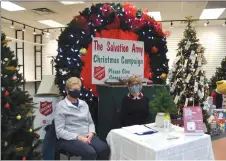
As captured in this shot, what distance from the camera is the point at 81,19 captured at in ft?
12.0

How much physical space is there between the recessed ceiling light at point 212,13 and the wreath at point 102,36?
3.44 metres

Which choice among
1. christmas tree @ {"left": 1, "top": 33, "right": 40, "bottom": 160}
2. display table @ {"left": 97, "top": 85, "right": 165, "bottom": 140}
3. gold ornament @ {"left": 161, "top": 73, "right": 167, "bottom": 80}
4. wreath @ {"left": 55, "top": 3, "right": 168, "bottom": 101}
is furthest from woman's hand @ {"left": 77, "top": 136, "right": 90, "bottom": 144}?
gold ornament @ {"left": 161, "top": 73, "right": 167, "bottom": 80}

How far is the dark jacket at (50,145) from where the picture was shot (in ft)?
8.13

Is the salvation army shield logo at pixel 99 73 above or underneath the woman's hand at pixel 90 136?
above

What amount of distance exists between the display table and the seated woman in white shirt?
28.8 inches

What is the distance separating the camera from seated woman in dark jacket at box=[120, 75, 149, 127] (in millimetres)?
2830

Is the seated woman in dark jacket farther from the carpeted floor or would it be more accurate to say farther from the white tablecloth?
the carpeted floor

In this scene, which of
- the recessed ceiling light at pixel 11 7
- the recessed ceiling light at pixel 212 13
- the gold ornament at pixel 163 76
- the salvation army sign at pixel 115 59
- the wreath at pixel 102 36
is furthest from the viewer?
the recessed ceiling light at pixel 212 13

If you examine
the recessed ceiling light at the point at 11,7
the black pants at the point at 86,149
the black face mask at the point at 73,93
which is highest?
the recessed ceiling light at the point at 11,7

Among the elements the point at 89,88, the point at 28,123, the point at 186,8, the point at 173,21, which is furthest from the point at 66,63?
the point at 173,21

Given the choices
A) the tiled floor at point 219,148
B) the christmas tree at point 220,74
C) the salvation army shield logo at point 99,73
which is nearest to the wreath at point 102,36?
the salvation army shield logo at point 99,73

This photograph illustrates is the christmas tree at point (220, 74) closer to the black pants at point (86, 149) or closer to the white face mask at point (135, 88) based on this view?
the white face mask at point (135, 88)

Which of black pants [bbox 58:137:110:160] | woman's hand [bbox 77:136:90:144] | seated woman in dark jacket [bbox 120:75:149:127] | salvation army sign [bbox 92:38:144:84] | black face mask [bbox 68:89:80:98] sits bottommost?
black pants [bbox 58:137:110:160]

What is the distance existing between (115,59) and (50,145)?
1864 mm
